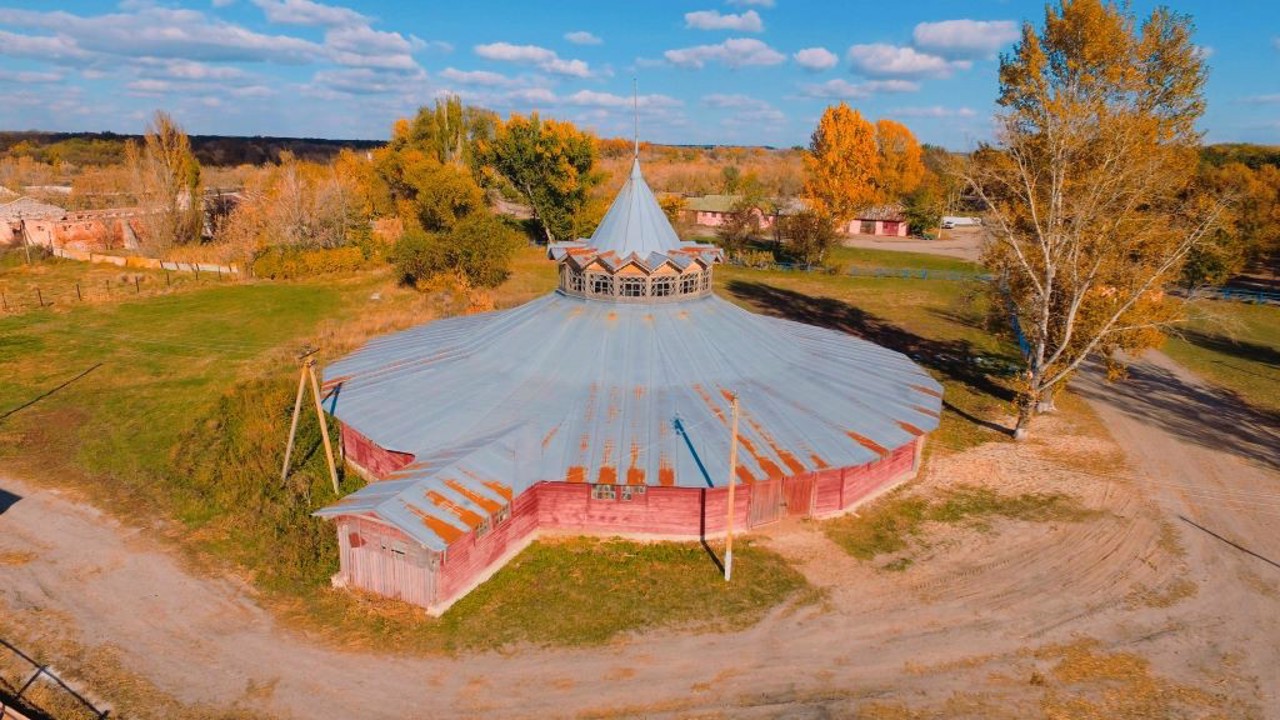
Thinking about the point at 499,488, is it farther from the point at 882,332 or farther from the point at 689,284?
the point at 882,332

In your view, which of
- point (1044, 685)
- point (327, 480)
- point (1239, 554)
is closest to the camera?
point (1044, 685)

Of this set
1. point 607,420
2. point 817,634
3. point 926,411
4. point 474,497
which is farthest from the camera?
point 926,411

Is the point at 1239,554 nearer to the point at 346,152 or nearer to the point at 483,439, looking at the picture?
the point at 483,439

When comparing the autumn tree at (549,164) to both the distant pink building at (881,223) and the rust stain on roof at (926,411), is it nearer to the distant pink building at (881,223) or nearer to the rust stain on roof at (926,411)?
the distant pink building at (881,223)

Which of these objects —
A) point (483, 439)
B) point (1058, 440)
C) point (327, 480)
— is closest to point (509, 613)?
point (483, 439)

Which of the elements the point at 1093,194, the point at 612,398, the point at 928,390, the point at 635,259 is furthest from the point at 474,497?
the point at 1093,194

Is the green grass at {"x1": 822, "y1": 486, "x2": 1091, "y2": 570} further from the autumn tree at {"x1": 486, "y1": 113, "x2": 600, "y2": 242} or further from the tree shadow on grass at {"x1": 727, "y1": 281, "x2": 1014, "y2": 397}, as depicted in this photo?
the autumn tree at {"x1": 486, "y1": 113, "x2": 600, "y2": 242}
